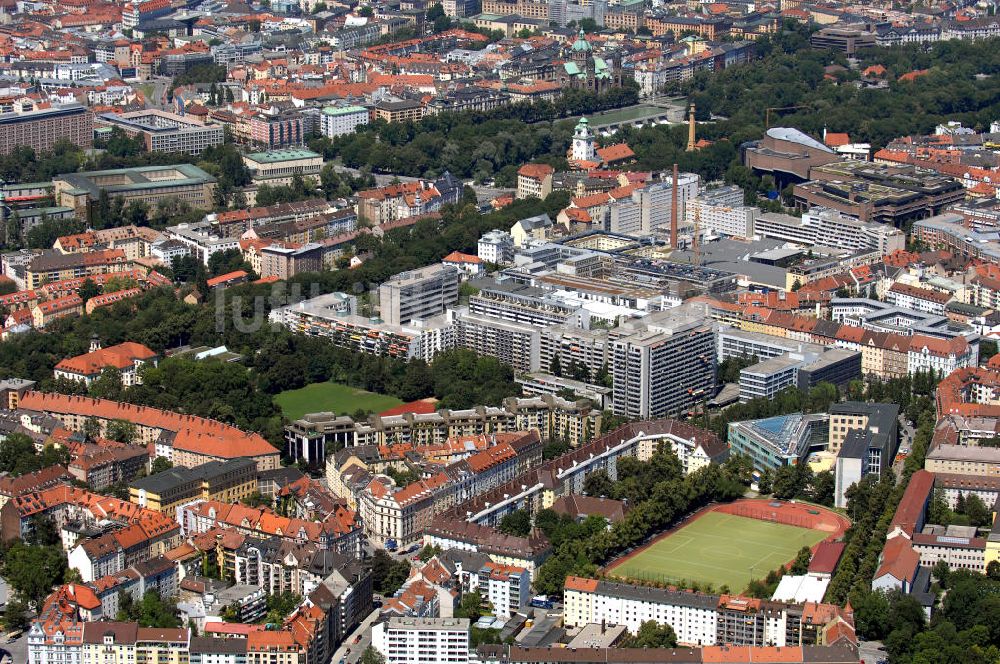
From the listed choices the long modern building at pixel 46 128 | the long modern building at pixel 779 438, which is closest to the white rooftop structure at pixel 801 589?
the long modern building at pixel 779 438

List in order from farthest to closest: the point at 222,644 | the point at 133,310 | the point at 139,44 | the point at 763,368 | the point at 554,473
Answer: the point at 139,44 → the point at 133,310 → the point at 763,368 → the point at 554,473 → the point at 222,644

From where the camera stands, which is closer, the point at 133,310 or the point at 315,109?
the point at 133,310

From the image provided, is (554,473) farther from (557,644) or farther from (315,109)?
(315,109)

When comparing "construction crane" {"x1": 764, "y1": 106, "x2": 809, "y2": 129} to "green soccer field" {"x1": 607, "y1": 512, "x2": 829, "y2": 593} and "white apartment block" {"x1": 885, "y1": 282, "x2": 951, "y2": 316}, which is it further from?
"green soccer field" {"x1": 607, "y1": 512, "x2": 829, "y2": 593}

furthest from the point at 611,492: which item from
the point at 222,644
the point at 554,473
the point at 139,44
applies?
the point at 139,44

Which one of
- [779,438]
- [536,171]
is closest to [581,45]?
[536,171]

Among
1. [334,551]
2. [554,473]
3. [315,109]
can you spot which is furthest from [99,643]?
[315,109]

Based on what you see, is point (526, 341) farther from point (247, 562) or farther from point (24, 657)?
point (24, 657)

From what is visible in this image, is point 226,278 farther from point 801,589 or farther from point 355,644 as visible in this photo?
point 801,589

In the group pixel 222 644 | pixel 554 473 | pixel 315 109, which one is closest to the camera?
pixel 222 644
